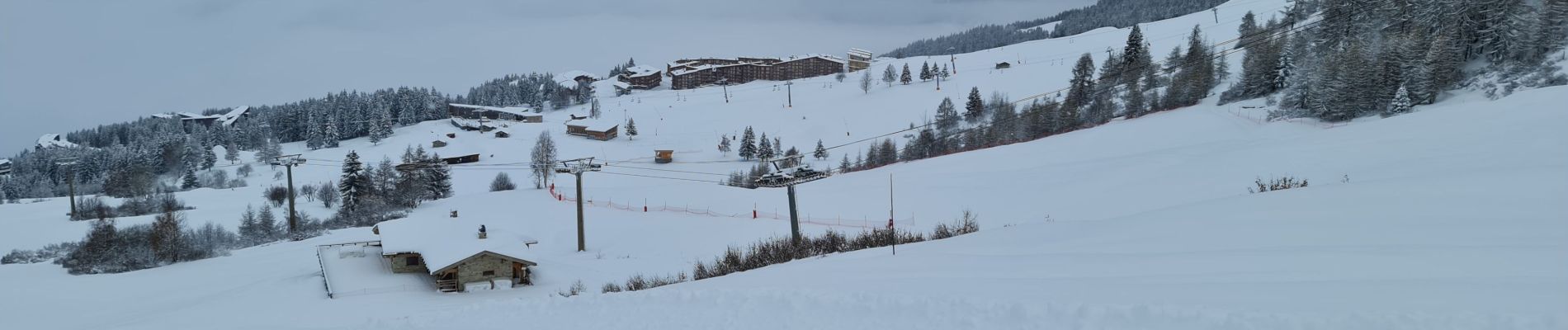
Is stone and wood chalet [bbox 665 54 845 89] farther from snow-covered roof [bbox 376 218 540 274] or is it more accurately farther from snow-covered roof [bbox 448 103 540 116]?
snow-covered roof [bbox 376 218 540 274]

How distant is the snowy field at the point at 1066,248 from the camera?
5309 mm

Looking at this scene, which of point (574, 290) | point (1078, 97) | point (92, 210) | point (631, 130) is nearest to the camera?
point (574, 290)

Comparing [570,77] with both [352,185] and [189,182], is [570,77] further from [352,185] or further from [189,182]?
[352,185]

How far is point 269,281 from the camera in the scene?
19203mm

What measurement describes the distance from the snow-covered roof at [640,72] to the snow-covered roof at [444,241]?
96.3 meters

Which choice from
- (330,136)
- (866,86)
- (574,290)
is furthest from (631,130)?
(574,290)

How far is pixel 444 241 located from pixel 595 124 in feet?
177

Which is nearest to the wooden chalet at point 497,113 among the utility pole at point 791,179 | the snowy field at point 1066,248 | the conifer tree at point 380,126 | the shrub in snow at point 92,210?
the conifer tree at point 380,126

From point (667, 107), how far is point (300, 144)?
141 feet

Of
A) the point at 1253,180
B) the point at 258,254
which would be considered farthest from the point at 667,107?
the point at 1253,180

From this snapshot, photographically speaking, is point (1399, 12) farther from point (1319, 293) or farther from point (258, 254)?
point (258, 254)

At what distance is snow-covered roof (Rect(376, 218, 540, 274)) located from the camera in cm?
1960

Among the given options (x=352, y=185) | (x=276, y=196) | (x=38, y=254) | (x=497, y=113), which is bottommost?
(x=38, y=254)

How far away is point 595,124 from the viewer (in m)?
74.1
